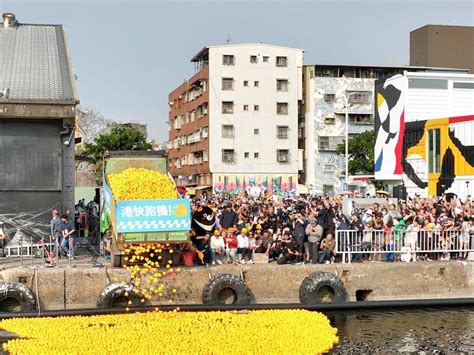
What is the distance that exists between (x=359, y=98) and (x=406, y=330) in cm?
6862

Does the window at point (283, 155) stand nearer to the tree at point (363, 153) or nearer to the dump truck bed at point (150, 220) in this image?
the tree at point (363, 153)

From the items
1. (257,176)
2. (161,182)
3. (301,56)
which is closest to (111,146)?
(257,176)

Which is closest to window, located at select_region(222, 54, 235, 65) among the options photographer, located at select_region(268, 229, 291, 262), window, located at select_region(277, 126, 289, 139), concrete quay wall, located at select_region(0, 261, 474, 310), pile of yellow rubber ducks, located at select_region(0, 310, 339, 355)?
window, located at select_region(277, 126, 289, 139)

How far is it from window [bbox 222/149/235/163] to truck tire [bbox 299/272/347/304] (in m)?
59.1

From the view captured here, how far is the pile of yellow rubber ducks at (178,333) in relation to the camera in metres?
16.2

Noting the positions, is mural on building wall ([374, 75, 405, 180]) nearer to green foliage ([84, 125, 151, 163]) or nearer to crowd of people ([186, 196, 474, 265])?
green foliage ([84, 125, 151, 163])

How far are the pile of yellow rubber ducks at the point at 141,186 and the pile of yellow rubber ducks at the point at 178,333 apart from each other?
3732 millimetres

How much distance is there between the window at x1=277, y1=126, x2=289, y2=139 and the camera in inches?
3238

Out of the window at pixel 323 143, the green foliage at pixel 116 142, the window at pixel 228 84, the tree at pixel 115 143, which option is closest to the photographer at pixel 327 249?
the tree at pixel 115 143

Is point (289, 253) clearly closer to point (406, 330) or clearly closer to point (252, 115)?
point (406, 330)

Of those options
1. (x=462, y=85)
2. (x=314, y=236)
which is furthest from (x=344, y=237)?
(x=462, y=85)

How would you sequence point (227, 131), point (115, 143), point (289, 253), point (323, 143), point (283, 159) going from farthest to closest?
point (323, 143)
point (283, 159)
point (227, 131)
point (115, 143)
point (289, 253)

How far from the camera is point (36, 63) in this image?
28.4 m

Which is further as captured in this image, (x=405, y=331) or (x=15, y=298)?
(x=15, y=298)
